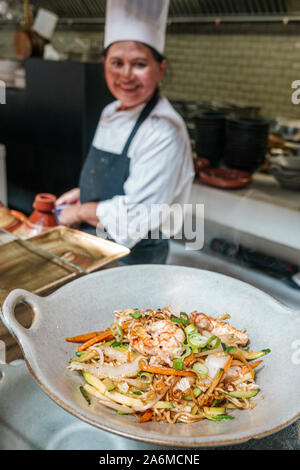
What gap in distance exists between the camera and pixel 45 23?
7.84 feet

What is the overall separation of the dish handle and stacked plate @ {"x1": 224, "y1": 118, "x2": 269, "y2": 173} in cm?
152

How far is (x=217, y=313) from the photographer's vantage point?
0.91 meters

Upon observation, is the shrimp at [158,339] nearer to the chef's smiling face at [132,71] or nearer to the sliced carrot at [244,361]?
the sliced carrot at [244,361]

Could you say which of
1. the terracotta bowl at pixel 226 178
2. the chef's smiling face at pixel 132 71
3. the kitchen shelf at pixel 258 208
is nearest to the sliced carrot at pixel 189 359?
the kitchen shelf at pixel 258 208

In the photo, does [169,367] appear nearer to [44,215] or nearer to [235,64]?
[44,215]

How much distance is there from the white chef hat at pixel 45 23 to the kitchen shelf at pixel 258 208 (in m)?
1.35

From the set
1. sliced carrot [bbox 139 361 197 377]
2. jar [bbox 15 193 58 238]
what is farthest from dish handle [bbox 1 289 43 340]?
jar [bbox 15 193 58 238]

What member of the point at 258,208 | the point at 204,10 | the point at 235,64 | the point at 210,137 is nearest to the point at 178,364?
the point at 258,208

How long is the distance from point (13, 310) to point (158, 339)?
0.28 m

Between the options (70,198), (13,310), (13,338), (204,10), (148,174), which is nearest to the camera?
(13,310)

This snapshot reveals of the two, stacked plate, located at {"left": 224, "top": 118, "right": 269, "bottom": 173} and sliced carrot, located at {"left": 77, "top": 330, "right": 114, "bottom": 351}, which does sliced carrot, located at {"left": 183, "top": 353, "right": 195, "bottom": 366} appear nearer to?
sliced carrot, located at {"left": 77, "top": 330, "right": 114, "bottom": 351}

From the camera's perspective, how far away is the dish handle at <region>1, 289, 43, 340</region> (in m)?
0.68

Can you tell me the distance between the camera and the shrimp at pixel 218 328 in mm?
809
